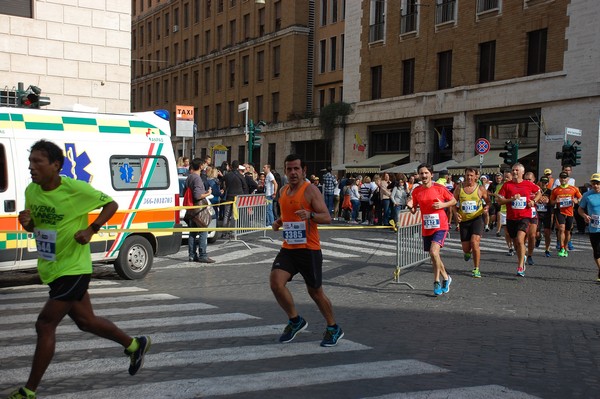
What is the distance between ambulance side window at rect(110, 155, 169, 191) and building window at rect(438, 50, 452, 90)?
2363cm

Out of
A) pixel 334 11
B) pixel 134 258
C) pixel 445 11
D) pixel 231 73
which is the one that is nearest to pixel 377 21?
pixel 445 11

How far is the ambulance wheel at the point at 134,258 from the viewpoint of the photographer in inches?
432

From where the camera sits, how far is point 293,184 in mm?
6914

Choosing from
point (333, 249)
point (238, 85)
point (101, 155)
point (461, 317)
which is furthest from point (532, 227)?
point (238, 85)

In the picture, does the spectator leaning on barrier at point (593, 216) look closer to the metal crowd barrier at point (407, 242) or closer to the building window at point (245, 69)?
the metal crowd barrier at point (407, 242)

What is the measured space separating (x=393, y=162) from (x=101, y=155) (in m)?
25.9

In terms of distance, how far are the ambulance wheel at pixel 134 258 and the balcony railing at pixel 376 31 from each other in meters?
28.3

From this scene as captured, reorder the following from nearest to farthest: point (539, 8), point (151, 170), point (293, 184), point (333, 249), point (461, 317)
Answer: point (293, 184)
point (461, 317)
point (151, 170)
point (333, 249)
point (539, 8)

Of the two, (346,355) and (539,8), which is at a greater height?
(539,8)

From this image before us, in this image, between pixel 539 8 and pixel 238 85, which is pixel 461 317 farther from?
pixel 238 85

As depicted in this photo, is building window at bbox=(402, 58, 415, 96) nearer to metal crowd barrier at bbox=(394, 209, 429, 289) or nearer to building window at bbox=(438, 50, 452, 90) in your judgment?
building window at bbox=(438, 50, 452, 90)

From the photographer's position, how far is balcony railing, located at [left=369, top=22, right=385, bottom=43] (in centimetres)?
3722

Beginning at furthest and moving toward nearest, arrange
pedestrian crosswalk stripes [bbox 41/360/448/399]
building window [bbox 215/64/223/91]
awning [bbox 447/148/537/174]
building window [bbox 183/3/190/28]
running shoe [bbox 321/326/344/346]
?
building window [bbox 183/3/190/28] < building window [bbox 215/64/223/91] < awning [bbox 447/148/537/174] < running shoe [bbox 321/326/344/346] < pedestrian crosswalk stripes [bbox 41/360/448/399]

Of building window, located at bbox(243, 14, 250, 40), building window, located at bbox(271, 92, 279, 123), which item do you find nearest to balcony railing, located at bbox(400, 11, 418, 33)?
building window, located at bbox(271, 92, 279, 123)
